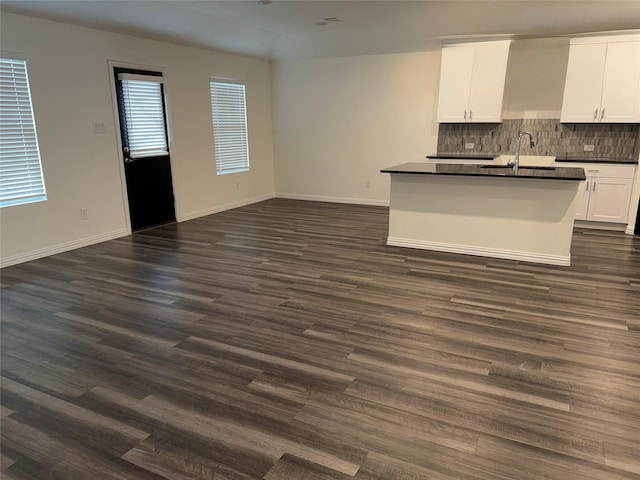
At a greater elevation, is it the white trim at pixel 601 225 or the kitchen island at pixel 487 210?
the kitchen island at pixel 487 210

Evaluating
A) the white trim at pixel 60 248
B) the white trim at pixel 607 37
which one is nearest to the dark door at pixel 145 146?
the white trim at pixel 60 248

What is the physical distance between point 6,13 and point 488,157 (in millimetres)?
5995

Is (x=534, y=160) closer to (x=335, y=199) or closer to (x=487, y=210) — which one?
A: (x=487, y=210)

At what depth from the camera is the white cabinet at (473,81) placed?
6359 mm

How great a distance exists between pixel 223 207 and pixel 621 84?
19.5 feet

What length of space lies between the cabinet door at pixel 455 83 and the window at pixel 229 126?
3362 millimetres

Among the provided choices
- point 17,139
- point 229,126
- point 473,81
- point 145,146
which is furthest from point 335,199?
point 17,139

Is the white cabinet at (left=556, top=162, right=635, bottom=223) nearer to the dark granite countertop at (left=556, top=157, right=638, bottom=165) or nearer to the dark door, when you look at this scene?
the dark granite countertop at (left=556, top=157, right=638, bottom=165)

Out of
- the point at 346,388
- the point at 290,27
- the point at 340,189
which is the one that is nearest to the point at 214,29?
the point at 290,27

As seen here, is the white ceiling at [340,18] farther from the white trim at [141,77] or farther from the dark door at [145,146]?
the dark door at [145,146]

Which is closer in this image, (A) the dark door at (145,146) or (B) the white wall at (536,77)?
(A) the dark door at (145,146)

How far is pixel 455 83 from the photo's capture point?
6668 millimetres

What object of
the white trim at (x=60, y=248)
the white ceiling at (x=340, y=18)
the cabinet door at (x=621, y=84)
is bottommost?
the white trim at (x=60, y=248)

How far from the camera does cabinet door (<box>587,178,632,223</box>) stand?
5895mm
